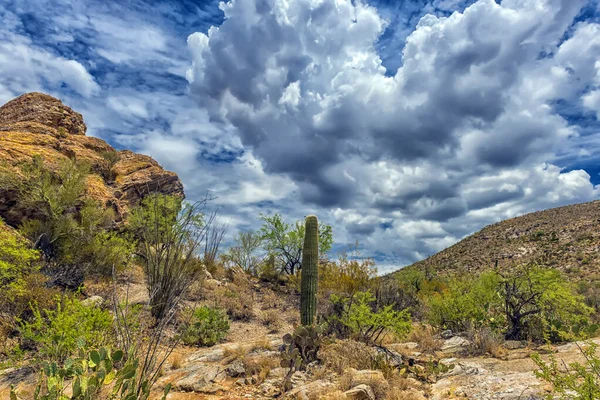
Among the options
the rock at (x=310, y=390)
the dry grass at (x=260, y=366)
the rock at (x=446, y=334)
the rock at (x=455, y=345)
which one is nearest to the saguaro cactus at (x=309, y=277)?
the dry grass at (x=260, y=366)

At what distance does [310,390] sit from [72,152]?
21.4 metres

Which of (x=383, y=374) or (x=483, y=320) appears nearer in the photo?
(x=383, y=374)

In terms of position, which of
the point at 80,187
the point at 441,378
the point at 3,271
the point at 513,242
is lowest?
the point at 441,378

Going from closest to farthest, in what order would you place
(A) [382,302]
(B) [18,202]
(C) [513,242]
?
(A) [382,302] → (B) [18,202] → (C) [513,242]

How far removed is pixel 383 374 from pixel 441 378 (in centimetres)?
112

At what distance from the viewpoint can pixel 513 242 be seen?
36.8 metres

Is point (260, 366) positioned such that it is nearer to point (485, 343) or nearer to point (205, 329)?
point (205, 329)

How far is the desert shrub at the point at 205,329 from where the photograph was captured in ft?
31.8

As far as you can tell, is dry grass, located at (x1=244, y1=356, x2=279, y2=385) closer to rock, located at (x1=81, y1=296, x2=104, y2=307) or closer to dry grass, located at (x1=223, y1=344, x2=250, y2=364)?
dry grass, located at (x1=223, y1=344, x2=250, y2=364)

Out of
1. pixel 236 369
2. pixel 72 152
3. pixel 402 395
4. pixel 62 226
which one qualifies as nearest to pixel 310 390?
pixel 402 395

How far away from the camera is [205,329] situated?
9.98m

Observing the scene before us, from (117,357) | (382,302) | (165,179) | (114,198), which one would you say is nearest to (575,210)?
(382,302)

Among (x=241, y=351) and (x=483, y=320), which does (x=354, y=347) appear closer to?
(x=241, y=351)

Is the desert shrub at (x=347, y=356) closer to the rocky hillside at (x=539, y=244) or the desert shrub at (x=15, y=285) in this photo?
the desert shrub at (x=15, y=285)
